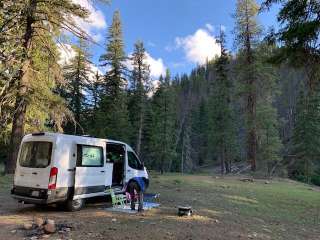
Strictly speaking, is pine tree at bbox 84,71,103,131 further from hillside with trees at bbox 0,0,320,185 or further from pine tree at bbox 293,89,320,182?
pine tree at bbox 293,89,320,182

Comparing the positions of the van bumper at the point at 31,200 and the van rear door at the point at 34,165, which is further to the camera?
the van rear door at the point at 34,165

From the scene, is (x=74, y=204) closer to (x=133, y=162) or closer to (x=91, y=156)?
(x=91, y=156)

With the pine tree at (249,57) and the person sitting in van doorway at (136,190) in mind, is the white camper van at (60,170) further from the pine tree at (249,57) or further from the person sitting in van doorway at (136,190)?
the pine tree at (249,57)

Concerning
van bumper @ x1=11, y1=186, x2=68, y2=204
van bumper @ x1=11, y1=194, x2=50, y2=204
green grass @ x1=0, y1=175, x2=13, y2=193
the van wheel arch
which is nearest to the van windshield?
van bumper @ x1=11, y1=186, x2=68, y2=204

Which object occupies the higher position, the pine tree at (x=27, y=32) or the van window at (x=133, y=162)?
the pine tree at (x=27, y=32)

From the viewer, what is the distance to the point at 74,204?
11250 millimetres

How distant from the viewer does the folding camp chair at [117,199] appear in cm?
1202

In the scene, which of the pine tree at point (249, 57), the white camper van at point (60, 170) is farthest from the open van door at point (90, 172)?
the pine tree at point (249, 57)

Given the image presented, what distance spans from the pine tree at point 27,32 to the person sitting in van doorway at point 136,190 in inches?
314

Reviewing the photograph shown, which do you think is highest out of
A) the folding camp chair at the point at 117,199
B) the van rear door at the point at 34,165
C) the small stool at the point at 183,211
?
the van rear door at the point at 34,165

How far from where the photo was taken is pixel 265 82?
34938 mm

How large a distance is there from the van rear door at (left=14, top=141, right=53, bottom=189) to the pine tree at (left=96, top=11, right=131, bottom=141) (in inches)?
1355

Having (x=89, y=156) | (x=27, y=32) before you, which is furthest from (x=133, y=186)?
(x=27, y=32)

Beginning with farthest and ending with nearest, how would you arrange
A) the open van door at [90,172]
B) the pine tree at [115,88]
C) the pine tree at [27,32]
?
the pine tree at [115,88] < the pine tree at [27,32] < the open van door at [90,172]
